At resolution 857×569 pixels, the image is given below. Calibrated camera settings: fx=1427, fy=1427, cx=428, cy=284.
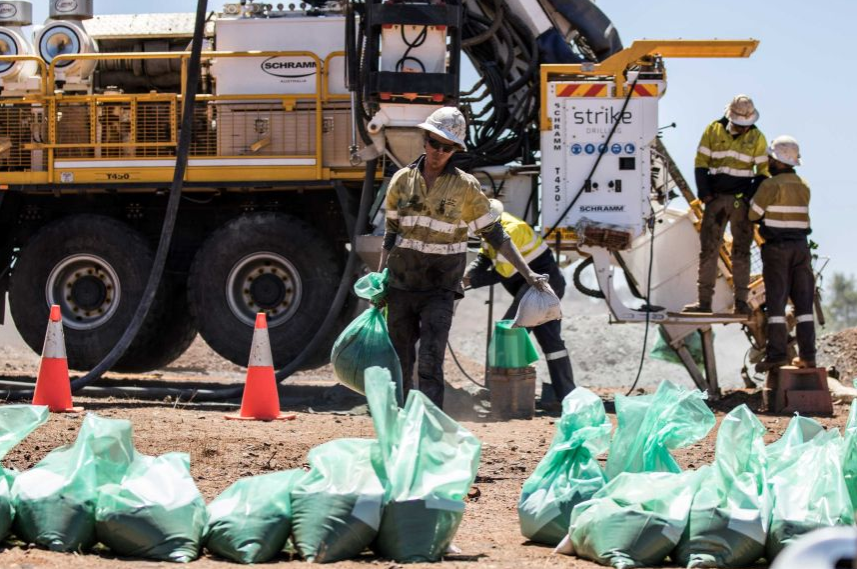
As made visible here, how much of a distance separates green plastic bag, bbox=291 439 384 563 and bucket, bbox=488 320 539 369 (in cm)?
545

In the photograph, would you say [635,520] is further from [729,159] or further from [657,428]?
[729,159]

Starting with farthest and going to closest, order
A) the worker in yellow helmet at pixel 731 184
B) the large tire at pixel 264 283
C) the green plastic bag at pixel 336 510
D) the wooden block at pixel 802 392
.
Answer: the large tire at pixel 264 283
the worker in yellow helmet at pixel 731 184
the wooden block at pixel 802 392
the green plastic bag at pixel 336 510

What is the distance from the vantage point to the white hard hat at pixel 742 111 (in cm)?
1144

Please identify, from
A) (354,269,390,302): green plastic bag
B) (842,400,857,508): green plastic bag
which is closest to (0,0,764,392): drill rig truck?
(354,269,390,302): green plastic bag

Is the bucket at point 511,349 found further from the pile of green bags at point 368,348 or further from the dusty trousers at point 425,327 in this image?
the pile of green bags at point 368,348

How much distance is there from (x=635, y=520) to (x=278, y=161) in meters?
7.27

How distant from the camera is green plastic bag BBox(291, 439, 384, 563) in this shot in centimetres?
504

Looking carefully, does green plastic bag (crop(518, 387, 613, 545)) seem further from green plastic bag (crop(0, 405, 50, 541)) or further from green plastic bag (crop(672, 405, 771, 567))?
green plastic bag (crop(0, 405, 50, 541))

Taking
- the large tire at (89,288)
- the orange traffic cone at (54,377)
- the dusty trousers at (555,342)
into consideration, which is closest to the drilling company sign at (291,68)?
the large tire at (89,288)

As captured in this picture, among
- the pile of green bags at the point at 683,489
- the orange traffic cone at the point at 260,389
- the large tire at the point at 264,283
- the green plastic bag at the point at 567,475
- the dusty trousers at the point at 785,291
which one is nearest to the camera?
the pile of green bags at the point at 683,489

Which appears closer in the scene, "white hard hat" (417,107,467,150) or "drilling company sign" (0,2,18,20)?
"white hard hat" (417,107,467,150)

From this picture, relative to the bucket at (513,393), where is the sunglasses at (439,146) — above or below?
above

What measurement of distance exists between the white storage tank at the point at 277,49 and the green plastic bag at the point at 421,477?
7.00 metres

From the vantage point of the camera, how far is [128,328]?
36.8 ft
